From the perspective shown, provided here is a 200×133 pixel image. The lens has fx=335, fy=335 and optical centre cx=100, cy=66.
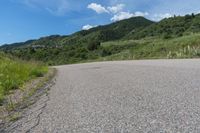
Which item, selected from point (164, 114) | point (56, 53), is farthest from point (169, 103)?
point (56, 53)

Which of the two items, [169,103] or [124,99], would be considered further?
[124,99]

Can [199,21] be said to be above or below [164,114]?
above

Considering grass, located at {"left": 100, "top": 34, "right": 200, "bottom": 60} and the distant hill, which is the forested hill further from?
grass, located at {"left": 100, "top": 34, "right": 200, "bottom": 60}

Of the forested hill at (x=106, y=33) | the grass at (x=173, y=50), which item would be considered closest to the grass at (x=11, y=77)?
the grass at (x=173, y=50)

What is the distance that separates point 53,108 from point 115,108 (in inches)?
57.0

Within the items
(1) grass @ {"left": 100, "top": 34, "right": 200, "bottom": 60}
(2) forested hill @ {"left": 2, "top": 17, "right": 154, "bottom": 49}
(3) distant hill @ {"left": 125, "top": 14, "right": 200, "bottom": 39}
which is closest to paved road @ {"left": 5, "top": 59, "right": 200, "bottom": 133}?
(1) grass @ {"left": 100, "top": 34, "right": 200, "bottom": 60}

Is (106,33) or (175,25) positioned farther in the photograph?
(106,33)

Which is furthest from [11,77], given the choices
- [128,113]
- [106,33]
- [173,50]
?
[106,33]

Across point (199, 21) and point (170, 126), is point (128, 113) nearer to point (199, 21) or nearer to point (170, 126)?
point (170, 126)

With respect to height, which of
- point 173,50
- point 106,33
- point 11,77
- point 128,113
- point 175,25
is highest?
point 106,33

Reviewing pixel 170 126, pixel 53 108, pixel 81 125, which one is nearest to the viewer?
pixel 170 126

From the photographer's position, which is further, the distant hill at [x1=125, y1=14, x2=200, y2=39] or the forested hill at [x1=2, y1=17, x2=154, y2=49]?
the forested hill at [x1=2, y1=17, x2=154, y2=49]

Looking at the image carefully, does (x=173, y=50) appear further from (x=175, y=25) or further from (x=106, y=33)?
(x=106, y=33)

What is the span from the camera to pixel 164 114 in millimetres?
5016
